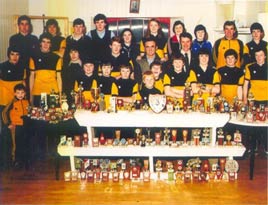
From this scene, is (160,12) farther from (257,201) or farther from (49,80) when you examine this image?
(257,201)

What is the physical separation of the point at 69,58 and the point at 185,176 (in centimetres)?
158

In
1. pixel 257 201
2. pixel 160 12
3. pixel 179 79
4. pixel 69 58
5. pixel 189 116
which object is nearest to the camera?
pixel 257 201

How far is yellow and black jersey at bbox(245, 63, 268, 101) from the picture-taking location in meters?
4.26

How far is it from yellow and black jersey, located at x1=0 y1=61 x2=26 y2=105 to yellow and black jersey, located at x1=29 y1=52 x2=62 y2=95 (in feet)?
0.46

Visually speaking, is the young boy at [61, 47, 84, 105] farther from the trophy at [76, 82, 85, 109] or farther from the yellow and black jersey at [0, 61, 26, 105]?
the yellow and black jersey at [0, 61, 26, 105]

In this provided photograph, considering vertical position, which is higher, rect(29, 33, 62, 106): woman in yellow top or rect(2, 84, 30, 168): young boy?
rect(29, 33, 62, 106): woman in yellow top

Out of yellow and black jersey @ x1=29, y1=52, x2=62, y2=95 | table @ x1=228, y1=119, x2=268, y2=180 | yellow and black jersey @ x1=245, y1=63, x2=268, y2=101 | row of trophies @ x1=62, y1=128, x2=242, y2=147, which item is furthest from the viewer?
yellow and black jersey @ x1=29, y1=52, x2=62, y2=95

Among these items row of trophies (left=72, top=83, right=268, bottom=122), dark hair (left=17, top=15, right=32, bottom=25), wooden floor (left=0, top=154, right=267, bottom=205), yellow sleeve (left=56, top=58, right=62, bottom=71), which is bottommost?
wooden floor (left=0, top=154, right=267, bottom=205)

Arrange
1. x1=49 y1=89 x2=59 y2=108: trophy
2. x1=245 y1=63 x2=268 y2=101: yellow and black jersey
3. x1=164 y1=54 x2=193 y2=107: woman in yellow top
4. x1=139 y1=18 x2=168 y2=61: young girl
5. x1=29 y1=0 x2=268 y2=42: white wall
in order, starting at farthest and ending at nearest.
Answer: x1=29 y1=0 x2=268 y2=42: white wall, x1=139 y1=18 x2=168 y2=61: young girl, x1=245 y1=63 x2=268 y2=101: yellow and black jersey, x1=164 y1=54 x2=193 y2=107: woman in yellow top, x1=49 y1=89 x2=59 y2=108: trophy

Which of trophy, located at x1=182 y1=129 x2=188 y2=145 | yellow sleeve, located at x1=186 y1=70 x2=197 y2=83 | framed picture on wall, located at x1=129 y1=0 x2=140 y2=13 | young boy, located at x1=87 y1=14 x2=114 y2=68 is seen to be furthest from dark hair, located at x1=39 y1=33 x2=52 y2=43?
trophy, located at x1=182 y1=129 x2=188 y2=145

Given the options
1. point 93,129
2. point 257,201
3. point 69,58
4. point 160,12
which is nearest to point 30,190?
point 93,129

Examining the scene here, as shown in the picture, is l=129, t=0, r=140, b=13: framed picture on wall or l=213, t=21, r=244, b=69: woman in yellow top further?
l=129, t=0, r=140, b=13: framed picture on wall

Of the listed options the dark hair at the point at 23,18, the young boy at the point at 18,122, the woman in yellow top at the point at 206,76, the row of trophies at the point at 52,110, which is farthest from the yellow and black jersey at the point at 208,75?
the dark hair at the point at 23,18

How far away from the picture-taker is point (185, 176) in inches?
153
